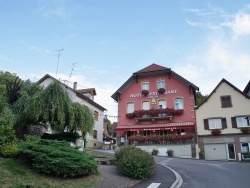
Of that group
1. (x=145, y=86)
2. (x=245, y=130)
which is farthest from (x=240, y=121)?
(x=145, y=86)

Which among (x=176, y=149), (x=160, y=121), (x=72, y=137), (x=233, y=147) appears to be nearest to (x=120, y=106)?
(x=160, y=121)

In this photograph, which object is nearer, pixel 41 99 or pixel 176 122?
pixel 41 99

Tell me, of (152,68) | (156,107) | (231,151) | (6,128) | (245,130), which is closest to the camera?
(6,128)

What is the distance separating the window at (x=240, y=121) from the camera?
31.8m

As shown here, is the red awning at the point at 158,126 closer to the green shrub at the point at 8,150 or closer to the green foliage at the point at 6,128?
the green foliage at the point at 6,128

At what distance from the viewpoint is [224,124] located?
107 feet

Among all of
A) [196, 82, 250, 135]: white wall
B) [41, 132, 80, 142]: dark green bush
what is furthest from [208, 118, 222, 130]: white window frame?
[41, 132, 80, 142]: dark green bush

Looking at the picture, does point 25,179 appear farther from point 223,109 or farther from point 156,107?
point 156,107

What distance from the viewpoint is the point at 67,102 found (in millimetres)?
15812

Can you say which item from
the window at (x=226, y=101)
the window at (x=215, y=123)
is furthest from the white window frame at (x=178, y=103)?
the window at (x=226, y=101)

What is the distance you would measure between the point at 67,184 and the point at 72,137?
17.9 feet

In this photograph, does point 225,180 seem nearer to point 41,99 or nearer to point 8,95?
point 41,99

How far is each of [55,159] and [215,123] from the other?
26.1m

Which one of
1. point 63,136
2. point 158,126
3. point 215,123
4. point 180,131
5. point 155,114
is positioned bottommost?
point 63,136
